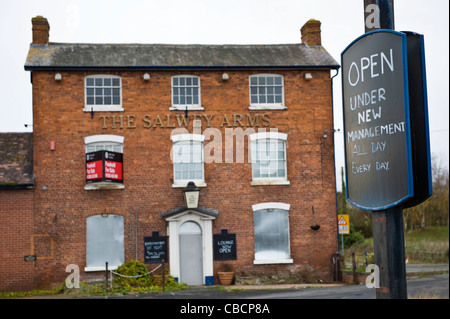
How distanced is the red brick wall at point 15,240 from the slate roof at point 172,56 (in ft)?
15.7

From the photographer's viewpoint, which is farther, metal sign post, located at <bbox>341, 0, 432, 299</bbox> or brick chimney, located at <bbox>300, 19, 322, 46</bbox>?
brick chimney, located at <bbox>300, 19, 322, 46</bbox>

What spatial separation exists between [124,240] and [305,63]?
9.47 meters

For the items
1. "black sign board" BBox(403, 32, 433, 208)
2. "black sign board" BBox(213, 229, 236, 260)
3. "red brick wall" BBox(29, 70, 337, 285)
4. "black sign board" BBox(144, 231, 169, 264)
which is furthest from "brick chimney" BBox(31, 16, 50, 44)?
"black sign board" BBox(403, 32, 433, 208)

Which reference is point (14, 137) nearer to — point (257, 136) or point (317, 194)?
point (257, 136)

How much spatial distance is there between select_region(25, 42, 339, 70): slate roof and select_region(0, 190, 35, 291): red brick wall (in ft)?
15.7

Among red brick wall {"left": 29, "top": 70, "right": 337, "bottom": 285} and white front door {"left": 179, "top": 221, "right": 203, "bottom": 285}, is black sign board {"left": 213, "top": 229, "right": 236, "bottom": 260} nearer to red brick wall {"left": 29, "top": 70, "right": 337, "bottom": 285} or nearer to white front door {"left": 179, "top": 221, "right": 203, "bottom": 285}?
red brick wall {"left": 29, "top": 70, "right": 337, "bottom": 285}

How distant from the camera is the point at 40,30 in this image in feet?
75.3

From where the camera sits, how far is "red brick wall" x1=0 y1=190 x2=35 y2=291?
2080 cm

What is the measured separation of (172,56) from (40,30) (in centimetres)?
515

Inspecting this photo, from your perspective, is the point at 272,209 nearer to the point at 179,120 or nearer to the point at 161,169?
the point at 161,169

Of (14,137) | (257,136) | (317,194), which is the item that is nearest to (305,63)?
(257,136)

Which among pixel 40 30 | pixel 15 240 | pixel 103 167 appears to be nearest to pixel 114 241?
pixel 103 167

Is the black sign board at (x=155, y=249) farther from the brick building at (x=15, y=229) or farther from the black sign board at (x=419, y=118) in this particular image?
the black sign board at (x=419, y=118)

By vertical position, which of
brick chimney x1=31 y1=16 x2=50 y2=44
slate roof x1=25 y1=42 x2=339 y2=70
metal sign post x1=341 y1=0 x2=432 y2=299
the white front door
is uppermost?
brick chimney x1=31 y1=16 x2=50 y2=44
